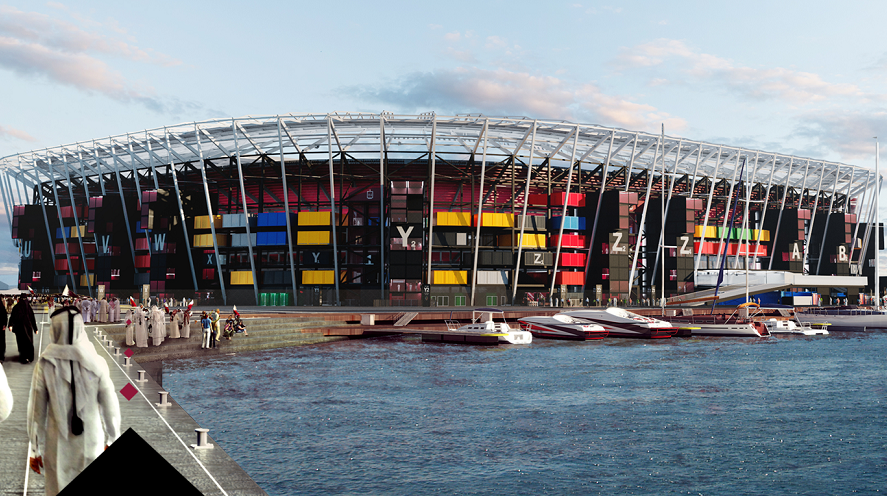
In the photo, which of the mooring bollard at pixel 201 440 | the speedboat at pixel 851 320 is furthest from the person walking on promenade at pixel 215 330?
the speedboat at pixel 851 320

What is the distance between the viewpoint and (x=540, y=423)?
79.6ft

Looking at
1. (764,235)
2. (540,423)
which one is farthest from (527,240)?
(540,423)

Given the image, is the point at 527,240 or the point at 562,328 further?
the point at 527,240

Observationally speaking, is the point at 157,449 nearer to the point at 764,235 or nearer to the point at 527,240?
the point at 527,240

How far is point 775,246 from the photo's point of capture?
114 meters

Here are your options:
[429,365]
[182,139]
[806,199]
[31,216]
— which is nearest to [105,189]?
[31,216]

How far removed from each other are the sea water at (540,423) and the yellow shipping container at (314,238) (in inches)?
1809

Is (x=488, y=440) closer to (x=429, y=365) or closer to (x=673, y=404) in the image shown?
(x=673, y=404)

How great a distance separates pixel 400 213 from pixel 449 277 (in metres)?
10.1

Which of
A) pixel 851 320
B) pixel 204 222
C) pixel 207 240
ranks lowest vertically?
pixel 851 320

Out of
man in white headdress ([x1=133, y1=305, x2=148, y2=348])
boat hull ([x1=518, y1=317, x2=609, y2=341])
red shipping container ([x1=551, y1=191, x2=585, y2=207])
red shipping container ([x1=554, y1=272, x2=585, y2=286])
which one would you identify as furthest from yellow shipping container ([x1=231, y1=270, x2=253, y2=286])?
man in white headdress ([x1=133, y1=305, x2=148, y2=348])

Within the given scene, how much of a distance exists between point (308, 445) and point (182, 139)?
Answer: 76067mm

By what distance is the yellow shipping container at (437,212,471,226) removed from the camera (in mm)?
88000

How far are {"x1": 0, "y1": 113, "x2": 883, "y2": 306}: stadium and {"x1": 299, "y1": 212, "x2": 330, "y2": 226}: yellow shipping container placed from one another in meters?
0.29
